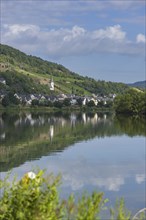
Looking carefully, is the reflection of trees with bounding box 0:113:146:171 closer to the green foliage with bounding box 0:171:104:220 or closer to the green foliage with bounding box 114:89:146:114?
the green foliage with bounding box 0:171:104:220

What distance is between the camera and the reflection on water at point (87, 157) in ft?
103

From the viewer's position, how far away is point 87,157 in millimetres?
47469

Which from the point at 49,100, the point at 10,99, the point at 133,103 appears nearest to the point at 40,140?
the point at 133,103

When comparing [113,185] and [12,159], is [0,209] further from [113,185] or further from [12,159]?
[12,159]

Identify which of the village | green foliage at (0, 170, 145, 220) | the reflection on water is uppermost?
the village

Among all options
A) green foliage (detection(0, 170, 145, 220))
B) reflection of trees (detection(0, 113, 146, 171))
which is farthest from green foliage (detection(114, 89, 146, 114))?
green foliage (detection(0, 170, 145, 220))

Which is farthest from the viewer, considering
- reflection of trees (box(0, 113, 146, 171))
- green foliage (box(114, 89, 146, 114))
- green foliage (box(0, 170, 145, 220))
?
green foliage (box(114, 89, 146, 114))

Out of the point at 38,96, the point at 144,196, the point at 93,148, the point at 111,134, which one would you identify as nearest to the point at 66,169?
Answer: the point at 144,196

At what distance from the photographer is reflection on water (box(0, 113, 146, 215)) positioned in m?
31.5

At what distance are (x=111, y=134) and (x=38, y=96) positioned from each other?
119799mm

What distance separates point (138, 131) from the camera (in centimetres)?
7700

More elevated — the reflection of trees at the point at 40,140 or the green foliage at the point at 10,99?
the green foliage at the point at 10,99

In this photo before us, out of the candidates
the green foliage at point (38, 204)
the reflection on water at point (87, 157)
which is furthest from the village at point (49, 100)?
the green foliage at point (38, 204)

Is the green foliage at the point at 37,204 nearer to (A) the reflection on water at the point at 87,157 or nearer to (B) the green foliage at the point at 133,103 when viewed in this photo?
(A) the reflection on water at the point at 87,157
